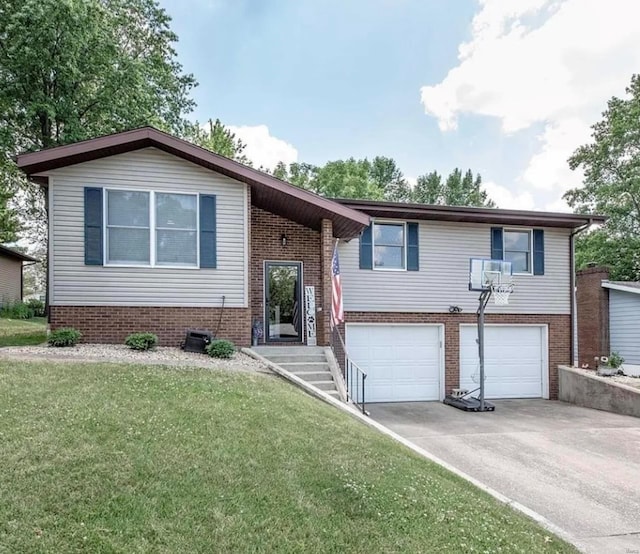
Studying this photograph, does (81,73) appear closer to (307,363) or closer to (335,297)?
(335,297)

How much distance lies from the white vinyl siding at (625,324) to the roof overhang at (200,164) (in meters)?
8.57

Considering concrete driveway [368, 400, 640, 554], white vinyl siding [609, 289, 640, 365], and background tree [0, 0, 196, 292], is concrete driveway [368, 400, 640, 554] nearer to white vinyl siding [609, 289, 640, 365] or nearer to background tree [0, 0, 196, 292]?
white vinyl siding [609, 289, 640, 365]

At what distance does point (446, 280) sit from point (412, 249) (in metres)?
1.29

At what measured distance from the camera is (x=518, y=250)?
12734 millimetres

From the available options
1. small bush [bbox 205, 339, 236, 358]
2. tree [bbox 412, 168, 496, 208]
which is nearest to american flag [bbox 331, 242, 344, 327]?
small bush [bbox 205, 339, 236, 358]

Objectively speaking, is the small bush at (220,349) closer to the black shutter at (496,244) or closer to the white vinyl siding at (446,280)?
the white vinyl siding at (446,280)

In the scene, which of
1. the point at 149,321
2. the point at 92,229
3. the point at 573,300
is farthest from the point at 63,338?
the point at 573,300

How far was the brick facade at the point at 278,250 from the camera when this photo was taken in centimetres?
1081

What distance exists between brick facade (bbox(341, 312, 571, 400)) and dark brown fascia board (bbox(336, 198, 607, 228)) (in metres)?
2.62

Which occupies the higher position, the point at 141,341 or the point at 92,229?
the point at 92,229

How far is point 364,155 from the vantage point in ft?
128

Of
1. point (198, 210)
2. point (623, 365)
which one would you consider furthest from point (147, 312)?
point (623, 365)

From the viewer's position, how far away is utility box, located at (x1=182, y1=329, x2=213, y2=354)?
8.56 meters

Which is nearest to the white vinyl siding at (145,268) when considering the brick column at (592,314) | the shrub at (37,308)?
the brick column at (592,314)
